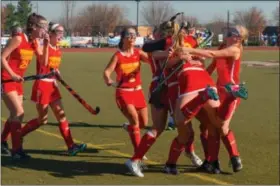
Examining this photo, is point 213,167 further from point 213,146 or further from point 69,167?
point 69,167

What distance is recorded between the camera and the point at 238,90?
7031mm

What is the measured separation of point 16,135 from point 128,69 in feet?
6.44

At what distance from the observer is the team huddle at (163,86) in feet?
23.0

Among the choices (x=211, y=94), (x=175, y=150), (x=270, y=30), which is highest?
(x=270, y=30)

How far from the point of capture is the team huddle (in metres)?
7.01

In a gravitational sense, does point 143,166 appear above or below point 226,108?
below

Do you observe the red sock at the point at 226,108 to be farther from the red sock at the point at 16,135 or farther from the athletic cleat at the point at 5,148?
the athletic cleat at the point at 5,148

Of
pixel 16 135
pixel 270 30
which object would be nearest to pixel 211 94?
pixel 16 135

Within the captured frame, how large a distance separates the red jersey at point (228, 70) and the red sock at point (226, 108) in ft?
0.95

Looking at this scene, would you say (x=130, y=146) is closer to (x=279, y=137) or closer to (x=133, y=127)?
(x=133, y=127)

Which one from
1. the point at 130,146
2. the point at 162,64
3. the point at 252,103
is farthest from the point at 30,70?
the point at 162,64

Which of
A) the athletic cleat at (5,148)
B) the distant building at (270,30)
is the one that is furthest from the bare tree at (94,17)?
the distant building at (270,30)

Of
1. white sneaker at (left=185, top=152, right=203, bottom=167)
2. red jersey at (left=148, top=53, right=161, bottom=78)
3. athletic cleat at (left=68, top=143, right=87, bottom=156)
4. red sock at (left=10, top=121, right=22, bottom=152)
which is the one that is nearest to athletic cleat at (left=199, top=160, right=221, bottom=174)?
white sneaker at (left=185, top=152, right=203, bottom=167)

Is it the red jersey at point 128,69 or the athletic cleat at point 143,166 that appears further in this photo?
the red jersey at point 128,69
